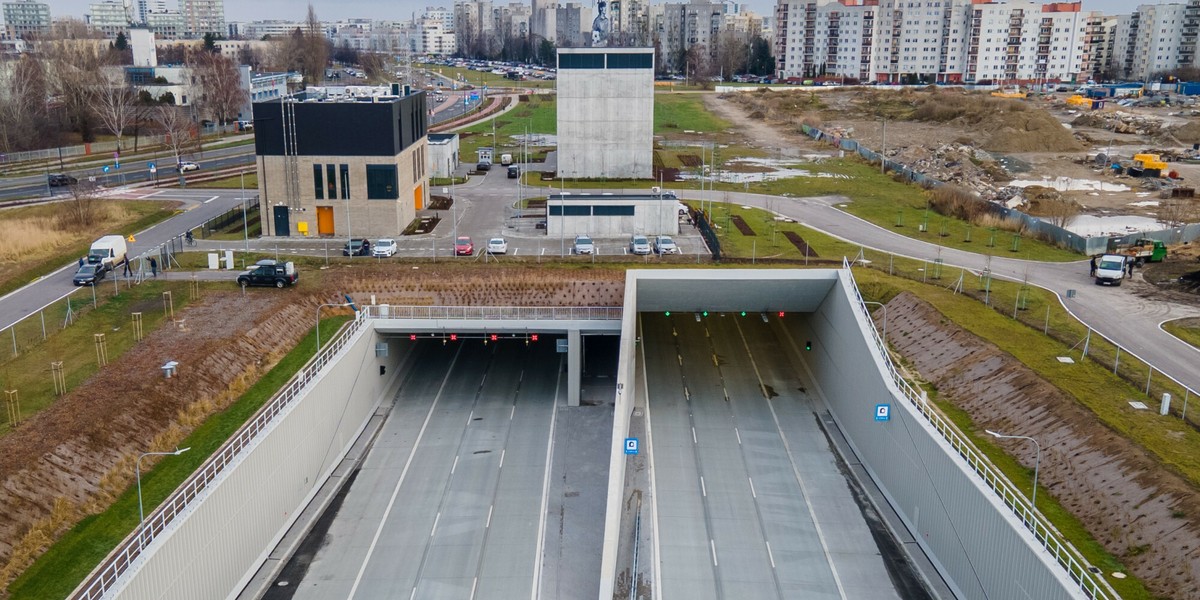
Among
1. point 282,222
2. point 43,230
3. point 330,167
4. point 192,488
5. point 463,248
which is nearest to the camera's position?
point 192,488

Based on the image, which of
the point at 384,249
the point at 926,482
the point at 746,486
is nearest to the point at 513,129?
the point at 384,249

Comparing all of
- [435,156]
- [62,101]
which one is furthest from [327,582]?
[62,101]

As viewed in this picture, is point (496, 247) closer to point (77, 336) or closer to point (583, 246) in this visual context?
point (583, 246)

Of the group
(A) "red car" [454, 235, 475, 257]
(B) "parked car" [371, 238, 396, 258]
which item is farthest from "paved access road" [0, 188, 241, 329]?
(A) "red car" [454, 235, 475, 257]

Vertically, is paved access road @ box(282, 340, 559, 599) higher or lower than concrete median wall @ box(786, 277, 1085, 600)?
lower

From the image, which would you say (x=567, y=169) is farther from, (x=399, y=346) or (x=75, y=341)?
(x=75, y=341)

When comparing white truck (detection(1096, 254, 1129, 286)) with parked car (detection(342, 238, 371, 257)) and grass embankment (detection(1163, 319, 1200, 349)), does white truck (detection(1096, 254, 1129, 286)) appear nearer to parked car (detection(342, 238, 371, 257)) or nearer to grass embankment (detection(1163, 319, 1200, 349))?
grass embankment (detection(1163, 319, 1200, 349))
